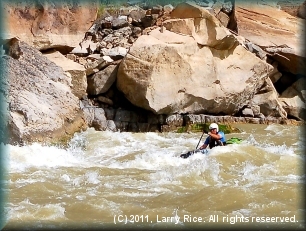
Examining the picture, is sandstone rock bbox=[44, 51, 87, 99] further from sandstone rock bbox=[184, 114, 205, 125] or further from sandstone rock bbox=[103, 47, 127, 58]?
sandstone rock bbox=[184, 114, 205, 125]

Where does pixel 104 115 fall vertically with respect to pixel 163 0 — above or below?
below

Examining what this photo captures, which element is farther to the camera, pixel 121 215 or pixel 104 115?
pixel 104 115

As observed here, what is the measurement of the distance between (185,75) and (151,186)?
5877mm

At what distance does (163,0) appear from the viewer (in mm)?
15469

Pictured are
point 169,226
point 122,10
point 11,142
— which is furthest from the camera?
point 122,10

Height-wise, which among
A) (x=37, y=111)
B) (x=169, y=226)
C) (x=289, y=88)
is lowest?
(x=289, y=88)

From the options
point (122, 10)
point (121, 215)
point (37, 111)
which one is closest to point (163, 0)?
point (122, 10)

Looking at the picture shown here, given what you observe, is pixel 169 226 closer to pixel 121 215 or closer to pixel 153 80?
pixel 121 215

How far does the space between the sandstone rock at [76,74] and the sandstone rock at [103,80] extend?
41cm

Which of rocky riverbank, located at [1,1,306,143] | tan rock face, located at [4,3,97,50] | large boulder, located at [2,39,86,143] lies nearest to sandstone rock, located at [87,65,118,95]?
rocky riverbank, located at [1,1,306,143]

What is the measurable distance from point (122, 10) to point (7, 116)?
24.5ft

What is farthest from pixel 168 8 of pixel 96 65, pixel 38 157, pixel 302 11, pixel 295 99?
pixel 38 157

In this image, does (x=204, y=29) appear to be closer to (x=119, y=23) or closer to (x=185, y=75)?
(x=185, y=75)

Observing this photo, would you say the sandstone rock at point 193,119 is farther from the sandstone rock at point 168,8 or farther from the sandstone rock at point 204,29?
the sandstone rock at point 168,8
